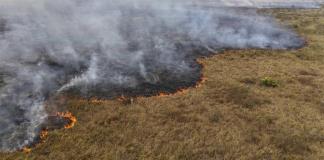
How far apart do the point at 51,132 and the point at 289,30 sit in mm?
27656

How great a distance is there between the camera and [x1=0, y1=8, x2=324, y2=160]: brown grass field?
1563 cm

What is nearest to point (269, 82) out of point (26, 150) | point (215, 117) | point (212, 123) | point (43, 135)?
point (215, 117)

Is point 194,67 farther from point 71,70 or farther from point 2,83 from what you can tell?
point 2,83

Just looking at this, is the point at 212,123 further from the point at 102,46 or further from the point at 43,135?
the point at 102,46

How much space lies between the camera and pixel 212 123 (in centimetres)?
1814

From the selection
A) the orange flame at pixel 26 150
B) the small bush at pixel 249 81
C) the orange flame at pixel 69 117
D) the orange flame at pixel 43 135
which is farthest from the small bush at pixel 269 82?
the orange flame at pixel 26 150

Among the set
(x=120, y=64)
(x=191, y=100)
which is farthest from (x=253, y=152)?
(x=120, y=64)

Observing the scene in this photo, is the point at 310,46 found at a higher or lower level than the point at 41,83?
lower

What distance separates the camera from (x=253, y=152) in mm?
16188

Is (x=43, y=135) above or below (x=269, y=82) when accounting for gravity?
above

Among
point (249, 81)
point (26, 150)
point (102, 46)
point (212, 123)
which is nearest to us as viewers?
point (26, 150)

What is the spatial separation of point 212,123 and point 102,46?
11.4 meters

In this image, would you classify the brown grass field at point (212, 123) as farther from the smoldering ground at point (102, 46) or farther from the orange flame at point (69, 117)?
the smoldering ground at point (102, 46)

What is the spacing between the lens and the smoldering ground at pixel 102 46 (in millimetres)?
19031
